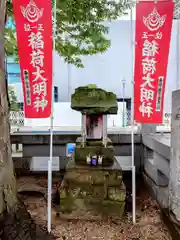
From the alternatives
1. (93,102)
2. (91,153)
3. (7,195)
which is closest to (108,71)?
(93,102)

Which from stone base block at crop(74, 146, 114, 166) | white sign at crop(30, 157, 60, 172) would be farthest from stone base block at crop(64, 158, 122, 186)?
white sign at crop(30, 157, 60, 172)

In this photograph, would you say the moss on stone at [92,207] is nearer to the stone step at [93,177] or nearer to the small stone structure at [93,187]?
the small stone structure at [93,187]

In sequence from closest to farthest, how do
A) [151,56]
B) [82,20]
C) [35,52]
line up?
1. [35,52]
2. [151,56]
3. [82,20]

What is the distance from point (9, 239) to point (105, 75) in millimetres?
11877

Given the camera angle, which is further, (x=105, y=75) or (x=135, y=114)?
(x=105, y=75)

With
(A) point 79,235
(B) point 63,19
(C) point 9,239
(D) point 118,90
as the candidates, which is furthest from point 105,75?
(C) point 9,239

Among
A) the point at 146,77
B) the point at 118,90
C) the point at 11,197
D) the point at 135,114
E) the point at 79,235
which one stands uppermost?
the point at 118,90

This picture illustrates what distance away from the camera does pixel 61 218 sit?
371 centimetres

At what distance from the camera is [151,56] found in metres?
3.52

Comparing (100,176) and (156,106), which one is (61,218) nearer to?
(100,176)

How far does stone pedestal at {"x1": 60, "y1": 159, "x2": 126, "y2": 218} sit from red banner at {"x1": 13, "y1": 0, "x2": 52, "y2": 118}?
118 cm

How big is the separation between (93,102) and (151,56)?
4.34 ft

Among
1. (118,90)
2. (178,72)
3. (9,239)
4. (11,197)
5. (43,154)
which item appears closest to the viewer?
(9,239)

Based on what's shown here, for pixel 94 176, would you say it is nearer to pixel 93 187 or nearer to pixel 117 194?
pixel 93 187
